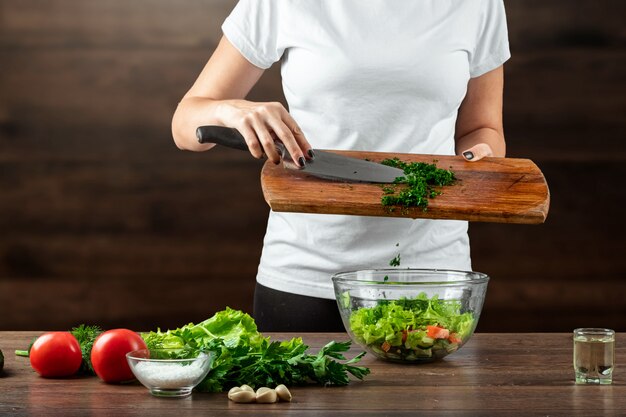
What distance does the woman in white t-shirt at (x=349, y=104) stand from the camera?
199 centimetres

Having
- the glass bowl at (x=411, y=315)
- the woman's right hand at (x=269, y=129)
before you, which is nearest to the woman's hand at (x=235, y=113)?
the woman's right hand at (x=269, y=129)

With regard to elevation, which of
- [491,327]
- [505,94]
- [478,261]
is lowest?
[491,327]

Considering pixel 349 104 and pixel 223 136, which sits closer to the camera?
pixel 223 136

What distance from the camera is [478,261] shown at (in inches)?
123

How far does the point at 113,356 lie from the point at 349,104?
775 mm

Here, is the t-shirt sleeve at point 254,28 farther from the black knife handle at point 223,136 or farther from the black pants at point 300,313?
the black pants at point 300,313

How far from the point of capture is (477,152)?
205 centimetres

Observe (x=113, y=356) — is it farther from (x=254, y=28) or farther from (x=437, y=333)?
(x=254, y=28)

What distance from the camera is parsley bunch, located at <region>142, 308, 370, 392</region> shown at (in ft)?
4.71

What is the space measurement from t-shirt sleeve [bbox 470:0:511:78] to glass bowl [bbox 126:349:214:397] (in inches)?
41.1

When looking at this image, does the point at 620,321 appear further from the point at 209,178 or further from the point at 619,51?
the point at 209,178

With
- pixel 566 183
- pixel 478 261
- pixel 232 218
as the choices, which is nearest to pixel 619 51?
pixel 566 183

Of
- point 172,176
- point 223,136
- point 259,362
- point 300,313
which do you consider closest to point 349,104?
point 223,136

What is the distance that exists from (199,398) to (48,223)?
1887 mm
